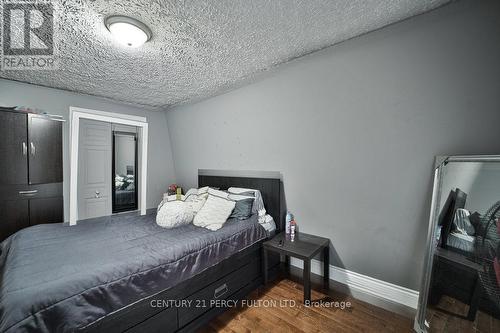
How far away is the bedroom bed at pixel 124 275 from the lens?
3.58ft

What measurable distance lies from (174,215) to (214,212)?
0.44 meters

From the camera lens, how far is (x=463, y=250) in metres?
1.46

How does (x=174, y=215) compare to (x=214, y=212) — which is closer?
(x=174, y=215)

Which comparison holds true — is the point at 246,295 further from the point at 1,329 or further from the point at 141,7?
the point at 141,7

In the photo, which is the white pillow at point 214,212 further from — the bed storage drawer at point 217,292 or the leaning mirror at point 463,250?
the leaning mirror at point 463,250

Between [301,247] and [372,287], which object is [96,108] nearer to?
[301,247]

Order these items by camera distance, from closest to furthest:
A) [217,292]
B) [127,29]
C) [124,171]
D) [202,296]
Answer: [127,29], [202,296], [217,292], [124,171]

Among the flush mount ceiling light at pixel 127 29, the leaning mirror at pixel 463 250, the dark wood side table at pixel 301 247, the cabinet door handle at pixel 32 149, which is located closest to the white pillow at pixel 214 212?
the dark wood side table at pixel 301 247

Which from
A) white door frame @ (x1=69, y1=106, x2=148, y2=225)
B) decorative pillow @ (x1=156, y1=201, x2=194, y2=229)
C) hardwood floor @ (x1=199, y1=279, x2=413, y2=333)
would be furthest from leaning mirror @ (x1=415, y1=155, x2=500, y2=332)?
white door frame @ (x1=69, y1=106, x2=148, y2=225)

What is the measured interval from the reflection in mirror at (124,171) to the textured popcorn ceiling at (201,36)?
3.64ft

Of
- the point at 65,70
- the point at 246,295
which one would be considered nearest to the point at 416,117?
the point at 246,295

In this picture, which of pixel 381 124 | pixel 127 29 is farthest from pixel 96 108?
pixel 381 124

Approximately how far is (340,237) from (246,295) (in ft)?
3.79

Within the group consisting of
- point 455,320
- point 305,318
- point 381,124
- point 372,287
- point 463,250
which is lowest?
point 305,318
